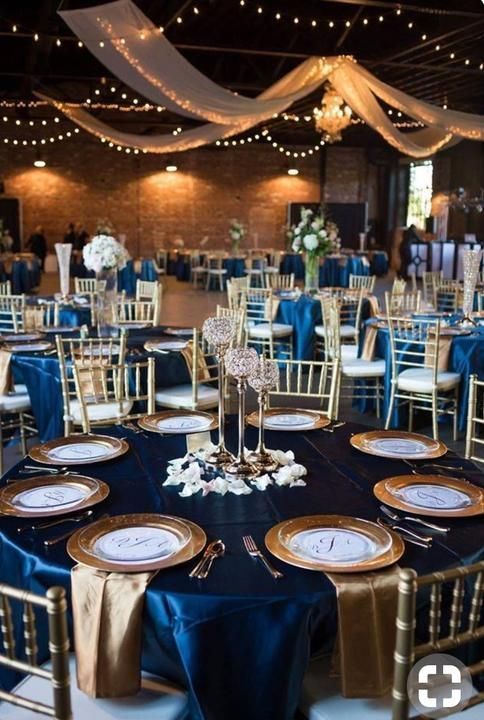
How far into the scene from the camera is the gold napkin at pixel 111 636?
1554 millimetres

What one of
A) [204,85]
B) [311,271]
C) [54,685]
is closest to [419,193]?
[311,271]

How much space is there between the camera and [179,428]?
9.02ft

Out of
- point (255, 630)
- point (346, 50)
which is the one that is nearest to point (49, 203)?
point (346, 50)

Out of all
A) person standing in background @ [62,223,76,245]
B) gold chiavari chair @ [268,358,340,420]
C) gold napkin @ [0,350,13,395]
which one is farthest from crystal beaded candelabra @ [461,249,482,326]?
person standing in background @ [62,223,76,245]

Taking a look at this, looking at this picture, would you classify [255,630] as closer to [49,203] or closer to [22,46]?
[22,46]

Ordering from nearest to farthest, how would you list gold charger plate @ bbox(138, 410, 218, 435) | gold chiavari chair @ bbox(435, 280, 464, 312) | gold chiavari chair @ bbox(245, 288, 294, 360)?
gold charger plate @ bbox(138, 410, 218, 435), gold chiavari chair @ bbox(245, 288, 294, 360), gold chiavari chair @ bbox(435, 280, 464, 312)

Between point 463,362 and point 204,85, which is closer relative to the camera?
point 463,362

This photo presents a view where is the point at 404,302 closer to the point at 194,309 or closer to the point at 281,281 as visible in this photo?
the point at 281,281

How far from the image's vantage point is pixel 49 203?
1842 cm

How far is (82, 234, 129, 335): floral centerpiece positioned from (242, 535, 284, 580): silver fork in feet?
10.5

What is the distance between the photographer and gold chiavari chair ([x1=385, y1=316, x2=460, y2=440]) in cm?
494

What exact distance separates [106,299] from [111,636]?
3445 millimetres

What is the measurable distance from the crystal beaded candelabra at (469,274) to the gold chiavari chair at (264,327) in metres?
1.85

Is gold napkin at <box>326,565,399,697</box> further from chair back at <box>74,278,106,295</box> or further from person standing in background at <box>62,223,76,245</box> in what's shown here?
person standing in background at <box>62,223,76,245</box>
